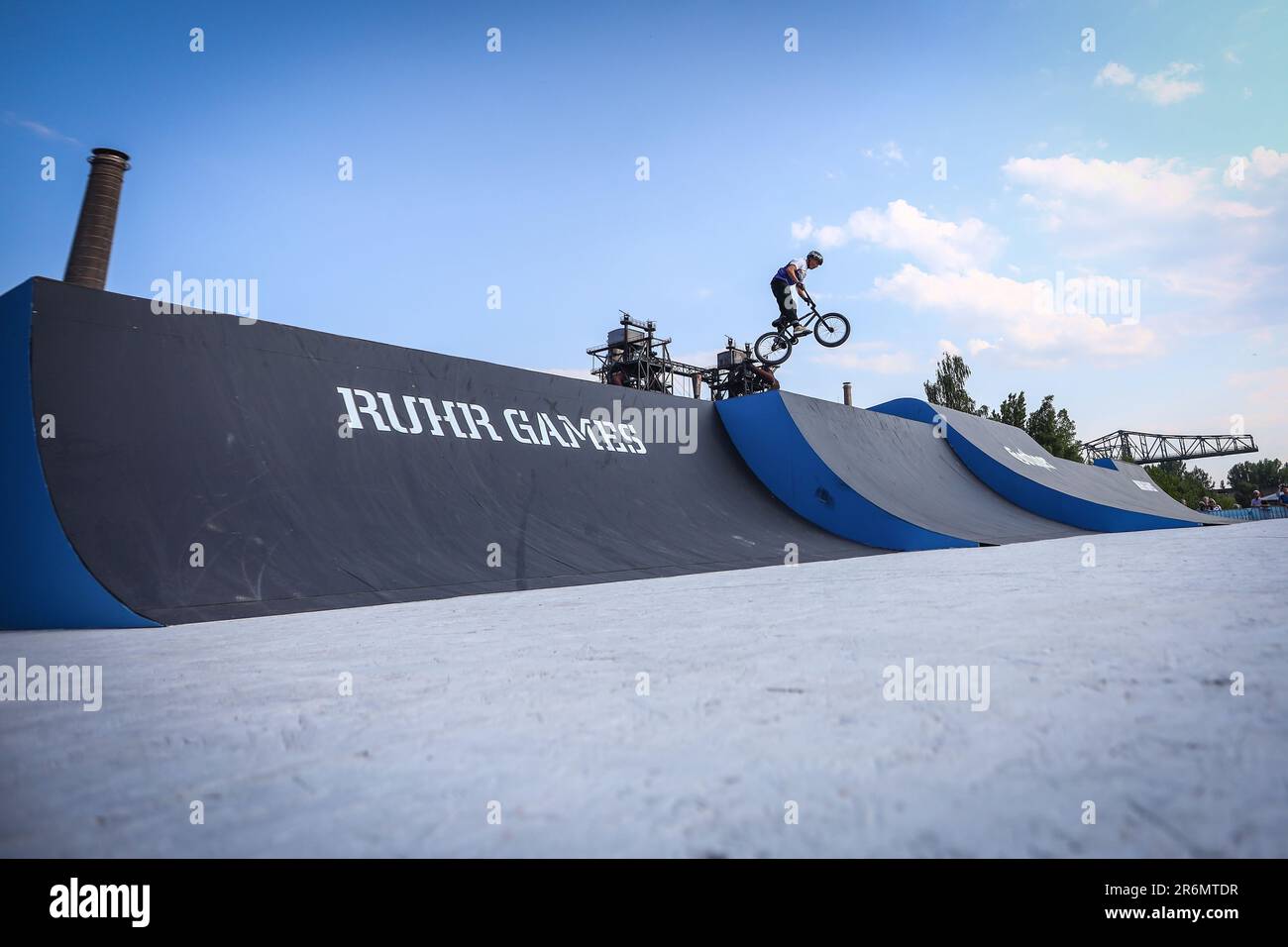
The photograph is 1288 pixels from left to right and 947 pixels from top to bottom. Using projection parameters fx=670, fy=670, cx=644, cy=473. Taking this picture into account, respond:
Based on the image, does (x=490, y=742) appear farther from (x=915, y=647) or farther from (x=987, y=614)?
(x=987, y=614)

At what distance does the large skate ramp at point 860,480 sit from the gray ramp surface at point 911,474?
2 centimetres

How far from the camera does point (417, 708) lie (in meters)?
1.58

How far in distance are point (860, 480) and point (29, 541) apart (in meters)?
8.39

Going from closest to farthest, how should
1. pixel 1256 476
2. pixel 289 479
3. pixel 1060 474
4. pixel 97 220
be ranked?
1. pixel 289 479
2. pixel 97 220
3. pixel 1060 474
4. pixel 1256 476

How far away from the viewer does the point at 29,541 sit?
3676 mm

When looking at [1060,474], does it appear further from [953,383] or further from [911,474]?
[953,383]

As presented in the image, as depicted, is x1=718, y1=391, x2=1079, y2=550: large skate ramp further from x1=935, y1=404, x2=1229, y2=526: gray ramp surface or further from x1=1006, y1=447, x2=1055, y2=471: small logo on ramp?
x1=1006, y1=447, x2=1055, y2=471: small logo on ramp

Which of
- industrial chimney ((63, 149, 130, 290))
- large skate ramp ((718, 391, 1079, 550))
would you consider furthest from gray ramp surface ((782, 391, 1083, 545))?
industrial chimney ((63, 149, 130, 290))

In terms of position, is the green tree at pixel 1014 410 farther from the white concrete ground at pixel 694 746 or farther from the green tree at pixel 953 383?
the white concrete ground at pixel 694 746

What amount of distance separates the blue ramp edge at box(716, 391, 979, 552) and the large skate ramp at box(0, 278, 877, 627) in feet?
3.38

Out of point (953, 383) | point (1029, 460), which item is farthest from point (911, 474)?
point (953, 383)

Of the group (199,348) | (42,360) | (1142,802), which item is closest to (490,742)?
(1142,802)

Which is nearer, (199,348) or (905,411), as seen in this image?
(199,348)
